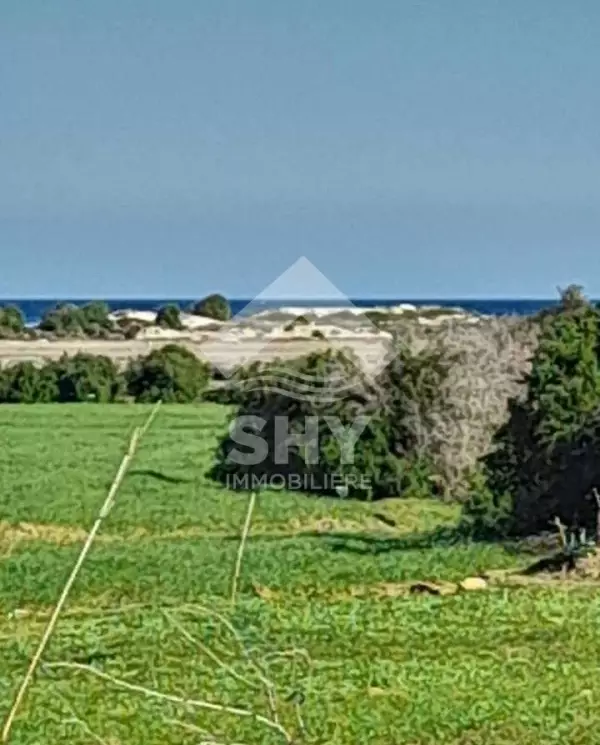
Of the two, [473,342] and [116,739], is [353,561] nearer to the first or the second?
[473,342]

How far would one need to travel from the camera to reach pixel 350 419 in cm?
664

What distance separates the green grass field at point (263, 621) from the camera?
10.5ft

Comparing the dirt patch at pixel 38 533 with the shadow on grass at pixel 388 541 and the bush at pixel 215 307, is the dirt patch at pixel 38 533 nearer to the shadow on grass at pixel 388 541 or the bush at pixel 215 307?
the shadow on grass at pixel 388 541

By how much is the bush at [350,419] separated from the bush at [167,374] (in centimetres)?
185

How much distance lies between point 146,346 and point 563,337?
4251mm

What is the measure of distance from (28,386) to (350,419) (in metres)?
3.27

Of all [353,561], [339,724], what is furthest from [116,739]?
[353,561]

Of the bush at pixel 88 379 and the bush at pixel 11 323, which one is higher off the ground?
the bush at pixel 11 323

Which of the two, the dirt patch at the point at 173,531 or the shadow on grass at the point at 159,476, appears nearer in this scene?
the dirt patch at the point at 173,531

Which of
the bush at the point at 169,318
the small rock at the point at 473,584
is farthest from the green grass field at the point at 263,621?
the bush at the point at 169,318

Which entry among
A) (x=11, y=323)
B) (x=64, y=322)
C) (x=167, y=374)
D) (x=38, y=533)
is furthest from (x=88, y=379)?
(x=38, y=533)

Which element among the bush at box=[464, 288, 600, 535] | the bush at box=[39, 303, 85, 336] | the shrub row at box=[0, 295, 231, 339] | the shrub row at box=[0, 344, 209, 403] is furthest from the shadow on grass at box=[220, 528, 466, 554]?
the bush at box=[39, 303, 85, 336]

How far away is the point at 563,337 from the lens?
233 inches

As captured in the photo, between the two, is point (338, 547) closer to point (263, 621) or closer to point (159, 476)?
point (159, 476)
